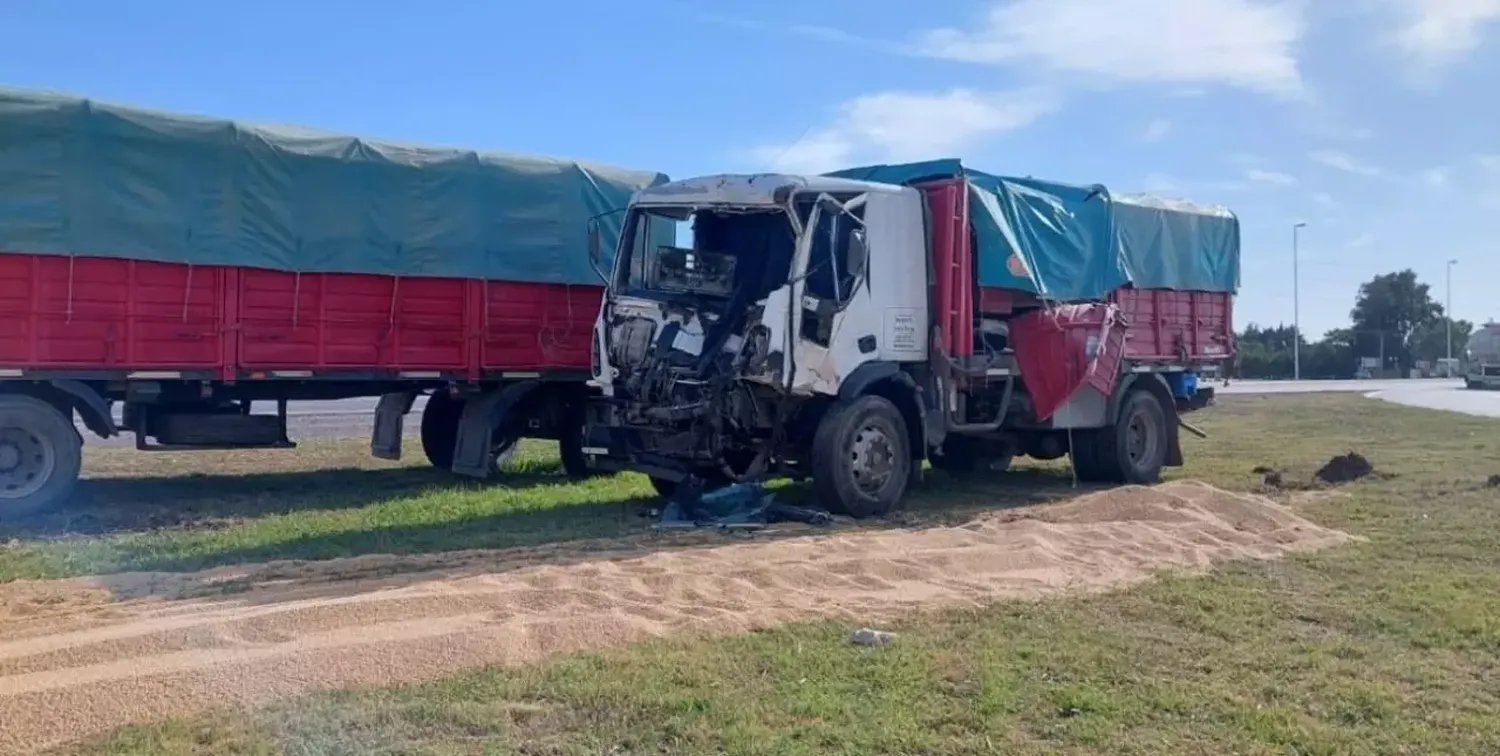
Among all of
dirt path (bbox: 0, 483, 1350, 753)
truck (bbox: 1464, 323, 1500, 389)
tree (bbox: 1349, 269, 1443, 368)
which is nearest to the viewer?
dirt path (bbox: 0, 483, 1350, 753)

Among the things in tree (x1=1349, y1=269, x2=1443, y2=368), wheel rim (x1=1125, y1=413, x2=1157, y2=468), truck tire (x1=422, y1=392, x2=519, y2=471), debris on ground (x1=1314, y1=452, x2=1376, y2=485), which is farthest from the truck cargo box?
tree (x1=1349, y1=269, x2=1443, y2=368)

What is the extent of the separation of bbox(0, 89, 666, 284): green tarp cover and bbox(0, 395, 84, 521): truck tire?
4.47 feet

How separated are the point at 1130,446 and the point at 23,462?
11.0 m

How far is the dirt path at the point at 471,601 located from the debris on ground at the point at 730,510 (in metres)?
0.83

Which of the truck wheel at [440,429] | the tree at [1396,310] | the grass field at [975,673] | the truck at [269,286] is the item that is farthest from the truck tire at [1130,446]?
the tree at [1396,310]

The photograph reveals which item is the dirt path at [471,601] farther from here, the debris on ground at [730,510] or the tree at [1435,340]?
the tree at [1435,340]

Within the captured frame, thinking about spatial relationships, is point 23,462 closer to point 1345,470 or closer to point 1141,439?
point 1141,439

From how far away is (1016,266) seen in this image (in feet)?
43.8

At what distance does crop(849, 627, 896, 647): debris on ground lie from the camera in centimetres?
701

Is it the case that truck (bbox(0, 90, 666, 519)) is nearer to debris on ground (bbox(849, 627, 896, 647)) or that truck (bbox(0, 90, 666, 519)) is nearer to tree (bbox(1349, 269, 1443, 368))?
debris on ground (bbox(849, 627, 896, 647))

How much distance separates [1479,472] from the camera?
15812 millimetres

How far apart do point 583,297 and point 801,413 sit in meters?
4.04

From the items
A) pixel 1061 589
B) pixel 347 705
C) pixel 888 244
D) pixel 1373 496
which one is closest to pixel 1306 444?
pixel 1373 496

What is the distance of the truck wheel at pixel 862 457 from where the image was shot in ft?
38.2
